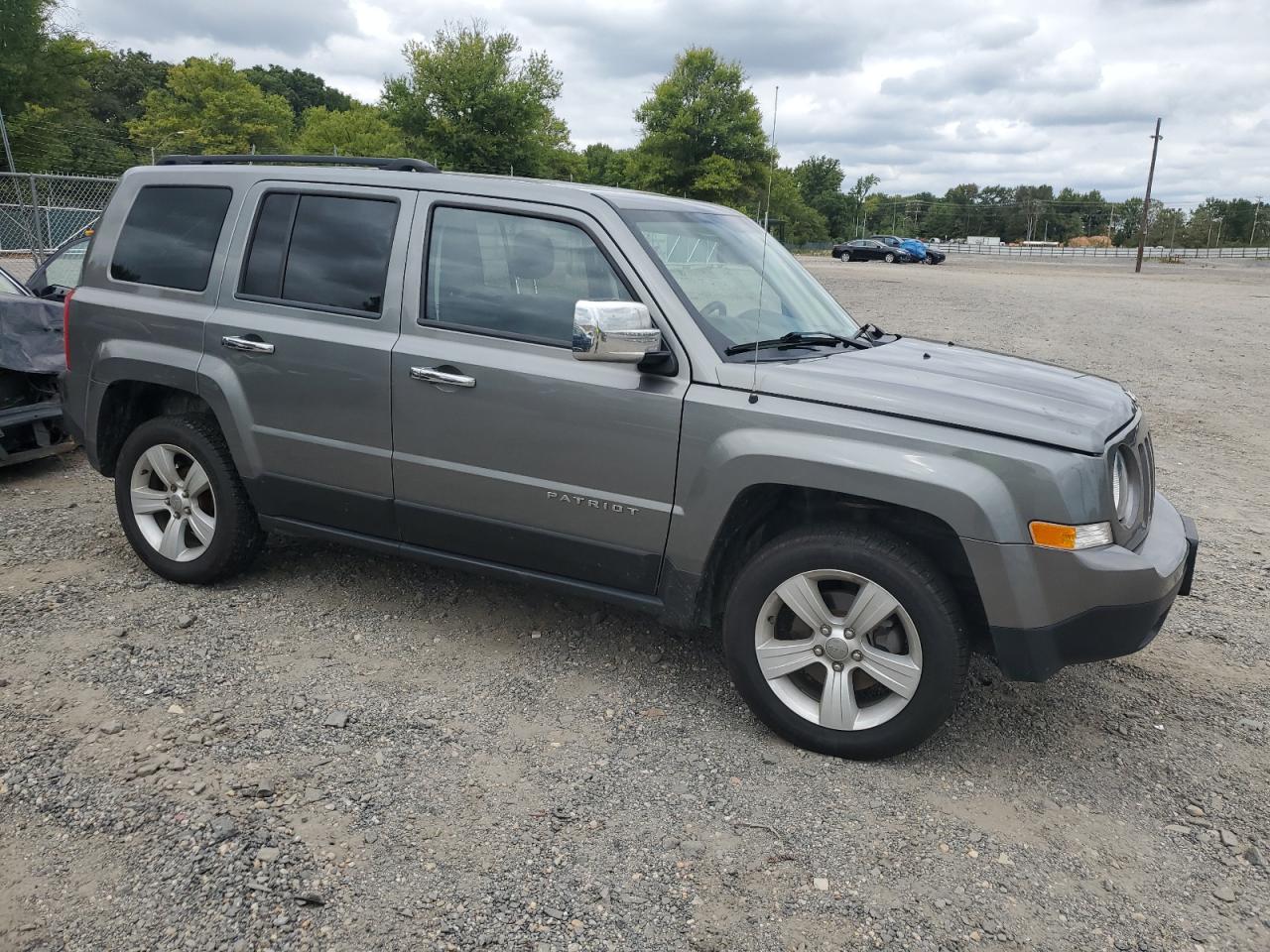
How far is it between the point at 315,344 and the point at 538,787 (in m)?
2.08

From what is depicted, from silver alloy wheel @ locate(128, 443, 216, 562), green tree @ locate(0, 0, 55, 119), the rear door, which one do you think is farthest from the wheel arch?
green tree @ locate(0, 0, 55, 119)

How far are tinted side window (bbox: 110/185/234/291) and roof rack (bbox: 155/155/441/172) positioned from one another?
A: 0.21 m

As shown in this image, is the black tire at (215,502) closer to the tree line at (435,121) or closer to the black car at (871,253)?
the tree line at (435,121)

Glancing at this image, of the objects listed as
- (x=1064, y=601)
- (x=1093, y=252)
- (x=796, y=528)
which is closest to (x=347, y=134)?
(x=1093, y=252)

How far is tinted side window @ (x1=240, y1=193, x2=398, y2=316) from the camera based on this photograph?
407cm

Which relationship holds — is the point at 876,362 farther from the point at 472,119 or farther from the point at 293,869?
the point at 472,119

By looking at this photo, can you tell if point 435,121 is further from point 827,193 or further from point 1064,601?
point 827,193

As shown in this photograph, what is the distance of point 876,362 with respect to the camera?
145 inches

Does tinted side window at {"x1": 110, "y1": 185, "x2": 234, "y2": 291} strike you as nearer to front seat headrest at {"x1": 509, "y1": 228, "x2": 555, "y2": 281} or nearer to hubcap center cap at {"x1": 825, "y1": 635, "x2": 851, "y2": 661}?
front seat headrest at {"x1": 509, "y1": 228, "x2": 555, "y2": 281}

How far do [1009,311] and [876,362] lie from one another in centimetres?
1755

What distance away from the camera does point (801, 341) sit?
12.7 ft

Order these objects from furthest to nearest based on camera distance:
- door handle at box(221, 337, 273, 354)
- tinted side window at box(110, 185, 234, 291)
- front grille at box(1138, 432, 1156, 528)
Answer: tinted side window at box(110, 185, 234, 291), door handle at box(221, 337, 273, 354), front grille at box(1138, 432, 1156, 528)

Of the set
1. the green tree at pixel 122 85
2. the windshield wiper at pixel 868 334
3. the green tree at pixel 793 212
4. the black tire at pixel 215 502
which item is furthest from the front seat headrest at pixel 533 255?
the green tree at pixel 122 85

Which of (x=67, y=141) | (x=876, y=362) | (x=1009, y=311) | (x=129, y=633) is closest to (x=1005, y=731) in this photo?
(x=876, y=362)
